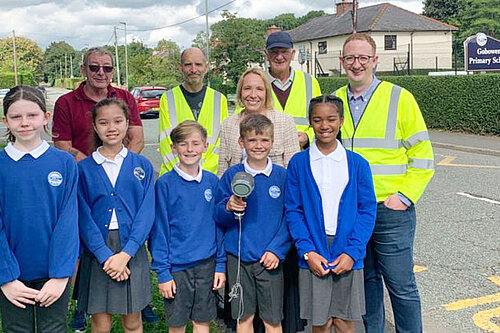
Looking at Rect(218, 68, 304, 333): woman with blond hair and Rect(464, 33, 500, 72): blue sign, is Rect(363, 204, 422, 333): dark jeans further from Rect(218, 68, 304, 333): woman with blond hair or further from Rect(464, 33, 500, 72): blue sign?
Rect(464, 33, 500, 72): blue sign

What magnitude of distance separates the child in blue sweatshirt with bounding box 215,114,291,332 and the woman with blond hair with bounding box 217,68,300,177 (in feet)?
1.26

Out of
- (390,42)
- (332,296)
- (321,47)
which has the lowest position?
(332,296)

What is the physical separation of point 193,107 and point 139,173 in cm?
112

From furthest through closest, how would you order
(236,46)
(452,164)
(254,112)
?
(236,46), (452,164), (254,112)

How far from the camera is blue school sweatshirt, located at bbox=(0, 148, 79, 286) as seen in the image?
120 inches

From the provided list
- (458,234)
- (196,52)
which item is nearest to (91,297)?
(196,52)

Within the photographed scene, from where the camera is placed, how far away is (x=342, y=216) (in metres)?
3.38

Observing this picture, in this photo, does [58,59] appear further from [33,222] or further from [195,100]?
[33,222]

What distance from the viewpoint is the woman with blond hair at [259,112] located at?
3977 mm

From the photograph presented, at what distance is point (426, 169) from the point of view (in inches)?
140

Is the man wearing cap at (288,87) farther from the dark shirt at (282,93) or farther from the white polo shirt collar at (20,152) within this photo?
the white polo shirt collar at (20,152)

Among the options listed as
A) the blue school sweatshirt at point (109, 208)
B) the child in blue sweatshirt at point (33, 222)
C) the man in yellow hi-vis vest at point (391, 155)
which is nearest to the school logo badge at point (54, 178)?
the child in blue sweatshirt at point (33, 222)

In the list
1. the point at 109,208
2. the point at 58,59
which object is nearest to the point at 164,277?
the point at 109,208

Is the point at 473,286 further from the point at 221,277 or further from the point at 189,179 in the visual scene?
the point at 189,179
